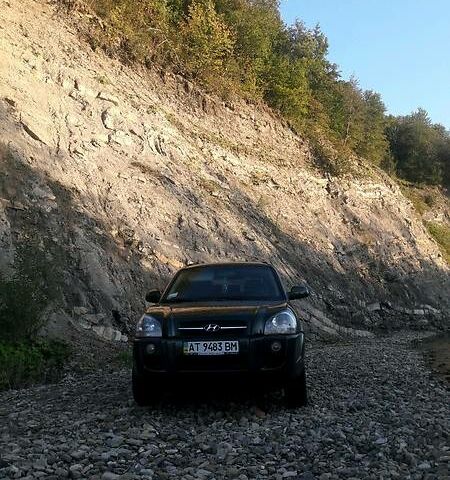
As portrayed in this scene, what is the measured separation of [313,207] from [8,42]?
14047 millimetres

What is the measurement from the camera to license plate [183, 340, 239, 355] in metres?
5.82

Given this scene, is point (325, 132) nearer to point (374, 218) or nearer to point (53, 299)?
point (374, 218)

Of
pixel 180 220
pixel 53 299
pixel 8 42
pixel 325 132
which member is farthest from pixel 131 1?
pixel 53 299

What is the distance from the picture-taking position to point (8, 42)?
16344mm

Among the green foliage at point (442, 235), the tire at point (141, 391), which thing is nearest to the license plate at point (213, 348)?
the tire at point (141, 391)

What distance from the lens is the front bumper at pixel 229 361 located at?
5820 mm

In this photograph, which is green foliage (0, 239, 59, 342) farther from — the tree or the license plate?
the tree

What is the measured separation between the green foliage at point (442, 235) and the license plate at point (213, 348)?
2955 cm

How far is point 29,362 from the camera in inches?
335

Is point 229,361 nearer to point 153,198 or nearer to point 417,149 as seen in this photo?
point 153,198

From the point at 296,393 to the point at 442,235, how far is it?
33264 mm

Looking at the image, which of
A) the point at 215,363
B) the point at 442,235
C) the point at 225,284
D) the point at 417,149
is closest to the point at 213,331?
the point at 215,363

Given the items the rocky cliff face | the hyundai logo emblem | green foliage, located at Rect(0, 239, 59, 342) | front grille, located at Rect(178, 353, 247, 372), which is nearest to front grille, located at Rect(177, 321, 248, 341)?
the hyundai logo emblem

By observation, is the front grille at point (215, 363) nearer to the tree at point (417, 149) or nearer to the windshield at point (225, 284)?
the windshield at point (225, 284)
